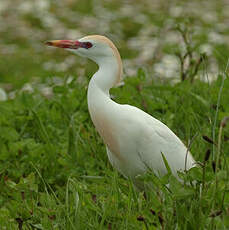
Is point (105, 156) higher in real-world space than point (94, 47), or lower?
lower

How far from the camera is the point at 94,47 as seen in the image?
10.2 ft

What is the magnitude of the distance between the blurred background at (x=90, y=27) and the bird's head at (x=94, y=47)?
5.47 metres

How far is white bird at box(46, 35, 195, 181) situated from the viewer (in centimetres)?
302

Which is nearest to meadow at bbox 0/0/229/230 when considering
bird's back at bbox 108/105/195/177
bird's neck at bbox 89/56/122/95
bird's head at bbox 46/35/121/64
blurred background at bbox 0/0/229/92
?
bird's back at bbox 108/105/195/177

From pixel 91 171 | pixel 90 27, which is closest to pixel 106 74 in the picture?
pixel 91 171

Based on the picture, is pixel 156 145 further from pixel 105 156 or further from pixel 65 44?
pixel 105 156

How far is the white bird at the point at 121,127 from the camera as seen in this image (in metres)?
3.02

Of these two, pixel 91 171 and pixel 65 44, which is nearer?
pixel 65 44

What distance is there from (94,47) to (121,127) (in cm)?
46

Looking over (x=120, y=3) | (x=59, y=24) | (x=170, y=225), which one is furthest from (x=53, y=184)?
(x=120, y=3)

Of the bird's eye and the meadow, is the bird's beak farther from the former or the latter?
the meadow

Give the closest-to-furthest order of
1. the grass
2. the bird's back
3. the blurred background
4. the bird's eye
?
the grass
the bird's back
the bird's eye
the blurred background

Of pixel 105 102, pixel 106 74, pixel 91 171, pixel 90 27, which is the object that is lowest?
pixel 90 27

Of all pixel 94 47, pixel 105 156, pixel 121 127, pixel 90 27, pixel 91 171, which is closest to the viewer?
pixel 121 127
